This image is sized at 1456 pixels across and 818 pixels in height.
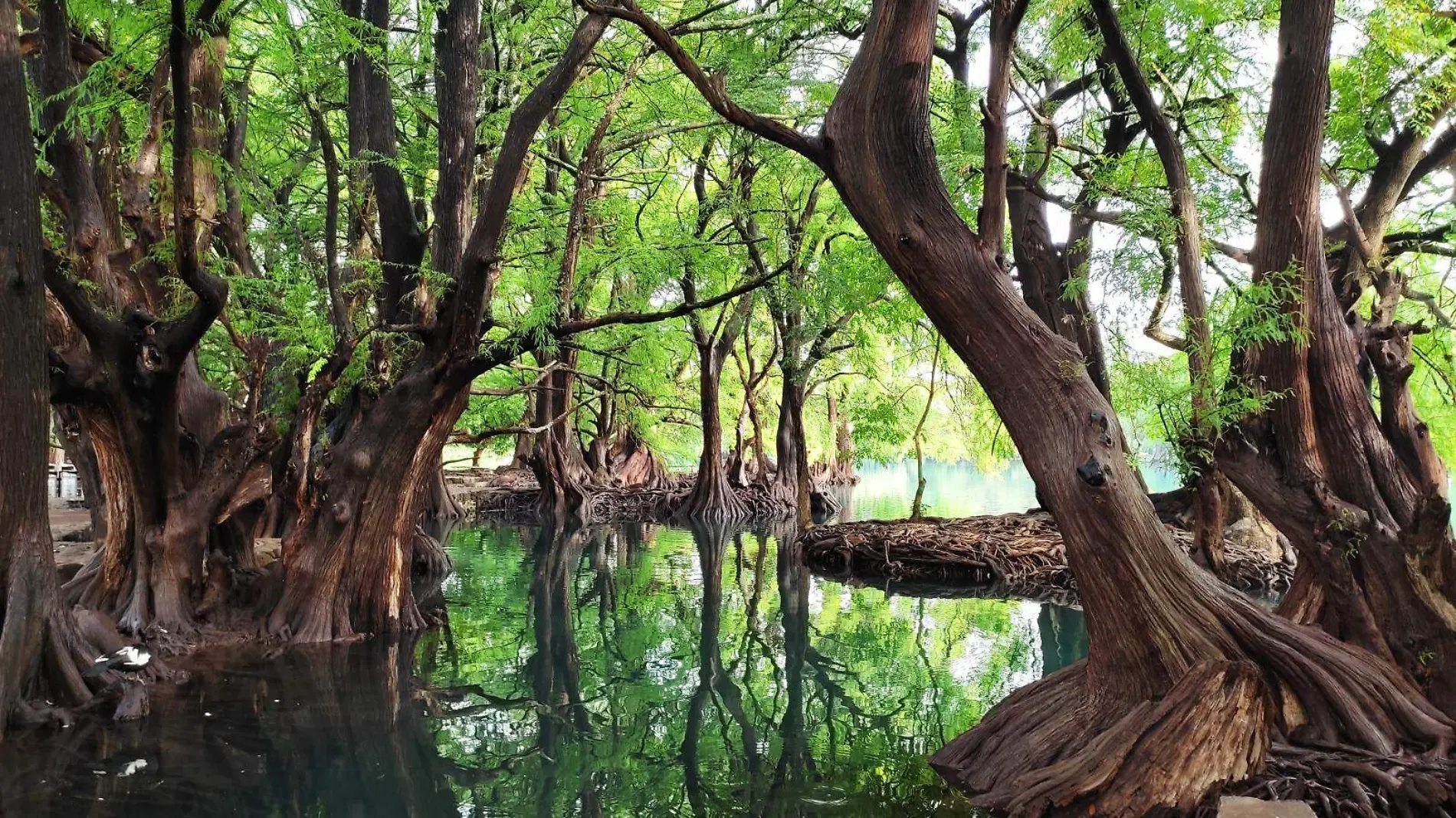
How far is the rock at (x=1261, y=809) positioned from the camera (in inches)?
124

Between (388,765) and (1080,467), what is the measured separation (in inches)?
135

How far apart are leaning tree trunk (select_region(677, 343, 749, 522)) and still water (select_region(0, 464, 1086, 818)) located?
774cm

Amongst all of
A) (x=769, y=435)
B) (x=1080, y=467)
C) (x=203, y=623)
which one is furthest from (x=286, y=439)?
(x=769, y=435)

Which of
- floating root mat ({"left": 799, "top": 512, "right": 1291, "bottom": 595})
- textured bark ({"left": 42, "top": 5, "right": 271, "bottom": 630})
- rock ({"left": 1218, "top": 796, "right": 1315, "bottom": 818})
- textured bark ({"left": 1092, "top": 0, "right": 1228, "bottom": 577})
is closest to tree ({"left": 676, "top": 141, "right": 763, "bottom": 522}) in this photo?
floating root mat ({"left": 799, "top": 512, "right": 1291, "bottom": 595})

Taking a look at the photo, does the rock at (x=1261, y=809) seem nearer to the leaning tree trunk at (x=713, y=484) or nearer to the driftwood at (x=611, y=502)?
the leaning tree trunk at (x=713, y=484)

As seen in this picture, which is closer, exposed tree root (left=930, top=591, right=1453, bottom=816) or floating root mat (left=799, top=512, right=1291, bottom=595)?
exposed tree root (left=930, top=591, right=1453, bottom=816)

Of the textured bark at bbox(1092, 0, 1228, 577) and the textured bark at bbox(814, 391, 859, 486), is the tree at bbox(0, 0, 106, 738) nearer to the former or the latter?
the textured bark at bbox(1092, 0, 1228, 577)

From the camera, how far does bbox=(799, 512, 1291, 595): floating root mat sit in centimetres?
1016

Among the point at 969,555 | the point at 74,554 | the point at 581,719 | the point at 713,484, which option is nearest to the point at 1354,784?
the point at 581,719

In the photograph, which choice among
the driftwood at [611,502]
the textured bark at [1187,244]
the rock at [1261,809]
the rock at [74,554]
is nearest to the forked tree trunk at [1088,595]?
the rock at [1261,809]

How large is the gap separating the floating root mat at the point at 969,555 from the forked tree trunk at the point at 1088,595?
6.30 m

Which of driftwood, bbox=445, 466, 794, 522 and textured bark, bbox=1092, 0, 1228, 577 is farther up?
textured bark, bbox=1092, 0, 1228, 577

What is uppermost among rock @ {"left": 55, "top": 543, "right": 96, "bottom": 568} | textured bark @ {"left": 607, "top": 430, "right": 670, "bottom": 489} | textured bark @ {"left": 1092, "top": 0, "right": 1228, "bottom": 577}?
textured bark @ {"left": 1092, "top": 0, "right": 1228, "bottom": 577}

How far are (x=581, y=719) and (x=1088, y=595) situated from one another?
284 cm
